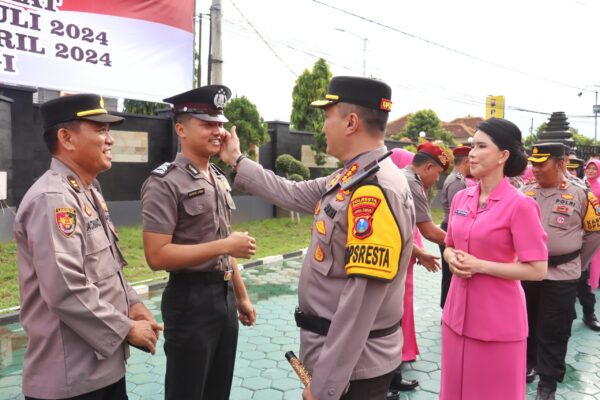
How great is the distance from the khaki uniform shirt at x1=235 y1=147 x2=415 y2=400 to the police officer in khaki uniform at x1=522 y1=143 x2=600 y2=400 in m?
2.25

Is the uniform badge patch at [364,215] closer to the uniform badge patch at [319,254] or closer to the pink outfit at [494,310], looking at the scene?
the uniform badge patch at [319,254]

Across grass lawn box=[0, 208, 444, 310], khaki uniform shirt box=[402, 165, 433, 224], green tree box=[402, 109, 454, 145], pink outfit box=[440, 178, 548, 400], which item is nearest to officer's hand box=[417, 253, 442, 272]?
khaki uniform shirt box=[402, 165, 433, 224]

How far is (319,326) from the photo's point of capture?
1.88 metres

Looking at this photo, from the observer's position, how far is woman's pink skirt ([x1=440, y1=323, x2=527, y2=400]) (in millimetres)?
2527

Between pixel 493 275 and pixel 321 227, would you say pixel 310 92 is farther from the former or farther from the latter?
pixel 321 227

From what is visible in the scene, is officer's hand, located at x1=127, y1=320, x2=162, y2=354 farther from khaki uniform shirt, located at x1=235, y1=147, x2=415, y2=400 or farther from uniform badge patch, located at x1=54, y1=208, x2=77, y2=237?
khaki uniform shirt, located at x1=235, y1=147, x2=415, y2=400

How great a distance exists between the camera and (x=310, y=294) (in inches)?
76.1

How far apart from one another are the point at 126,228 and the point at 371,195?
9360 mm

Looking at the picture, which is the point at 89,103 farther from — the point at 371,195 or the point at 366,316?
the point at 366,316

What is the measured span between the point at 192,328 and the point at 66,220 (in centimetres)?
92

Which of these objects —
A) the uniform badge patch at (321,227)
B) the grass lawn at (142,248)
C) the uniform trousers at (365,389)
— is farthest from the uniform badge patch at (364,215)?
the grass lawn at (142,248)

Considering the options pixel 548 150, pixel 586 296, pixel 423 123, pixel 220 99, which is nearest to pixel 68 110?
pixel 220 99

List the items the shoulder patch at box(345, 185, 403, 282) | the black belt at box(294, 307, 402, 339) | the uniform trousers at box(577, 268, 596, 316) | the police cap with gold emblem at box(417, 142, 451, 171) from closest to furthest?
the shoulder patch at box(345, 185, 403, 282)
the black belt at box(294, 307, 402, 339)
the police cap with gold emblem at box(417, 142, 451, 171)
the uniform trousers at box(577, 268, 596, 316)

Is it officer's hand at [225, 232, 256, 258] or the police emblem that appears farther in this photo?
the police emblem
